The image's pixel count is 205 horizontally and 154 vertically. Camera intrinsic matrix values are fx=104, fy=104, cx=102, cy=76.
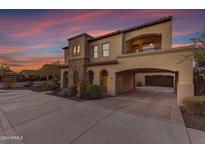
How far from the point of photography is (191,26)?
676 centimetres

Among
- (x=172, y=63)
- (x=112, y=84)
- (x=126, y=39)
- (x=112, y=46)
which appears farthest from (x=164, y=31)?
(x=112, y=84)

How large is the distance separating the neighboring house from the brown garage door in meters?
8.64

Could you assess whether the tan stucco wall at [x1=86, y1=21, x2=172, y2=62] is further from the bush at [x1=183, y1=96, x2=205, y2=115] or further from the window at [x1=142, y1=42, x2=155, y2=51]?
the bush at [x1=183, y1=96, x2=205, y2=115]

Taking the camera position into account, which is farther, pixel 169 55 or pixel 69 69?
pixel 69 69

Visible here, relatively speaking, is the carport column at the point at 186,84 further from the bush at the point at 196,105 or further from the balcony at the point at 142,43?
the balcony at the point at 142,43

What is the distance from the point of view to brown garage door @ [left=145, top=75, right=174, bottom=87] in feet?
66.1

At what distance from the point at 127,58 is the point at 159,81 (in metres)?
15.0

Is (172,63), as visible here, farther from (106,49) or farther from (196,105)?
(106,49)

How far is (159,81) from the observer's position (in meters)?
21.6

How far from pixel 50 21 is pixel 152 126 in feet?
27.3

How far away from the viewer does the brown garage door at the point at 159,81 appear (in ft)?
66.1
